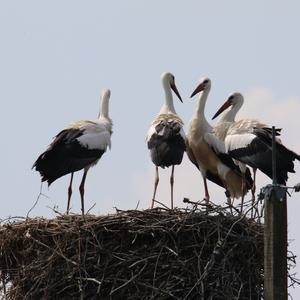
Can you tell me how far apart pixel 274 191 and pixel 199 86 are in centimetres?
710

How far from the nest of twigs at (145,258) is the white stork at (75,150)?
212 centimetres

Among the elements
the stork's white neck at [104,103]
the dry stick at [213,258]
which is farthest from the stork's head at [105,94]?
the dry stick at [213,258]

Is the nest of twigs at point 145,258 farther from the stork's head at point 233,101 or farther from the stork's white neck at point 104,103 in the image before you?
the stork's head at point 233,101

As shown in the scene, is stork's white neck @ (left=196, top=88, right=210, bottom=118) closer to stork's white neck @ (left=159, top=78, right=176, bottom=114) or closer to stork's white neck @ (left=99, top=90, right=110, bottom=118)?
stork's white neck @ (left=159, top=78, right=176, bottom=114)

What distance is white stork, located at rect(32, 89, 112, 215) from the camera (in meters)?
12.1

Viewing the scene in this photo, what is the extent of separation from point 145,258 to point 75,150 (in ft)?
10.4

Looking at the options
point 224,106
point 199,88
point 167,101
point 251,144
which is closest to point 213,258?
point 251,144

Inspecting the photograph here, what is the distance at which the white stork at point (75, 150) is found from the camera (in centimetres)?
1208

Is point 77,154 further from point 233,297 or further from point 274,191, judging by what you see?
point 274,191

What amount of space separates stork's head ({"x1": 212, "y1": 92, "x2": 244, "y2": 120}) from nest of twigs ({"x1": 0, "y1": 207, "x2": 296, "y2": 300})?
184 inches

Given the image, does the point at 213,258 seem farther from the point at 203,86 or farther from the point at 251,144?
the point at 203,86

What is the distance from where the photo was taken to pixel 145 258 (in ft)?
31.2

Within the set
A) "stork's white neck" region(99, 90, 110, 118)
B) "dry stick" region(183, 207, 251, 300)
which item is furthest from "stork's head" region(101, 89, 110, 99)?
"dry stick" region(183, 207, 251, 300)

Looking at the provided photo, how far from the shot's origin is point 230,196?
46.2 ft
